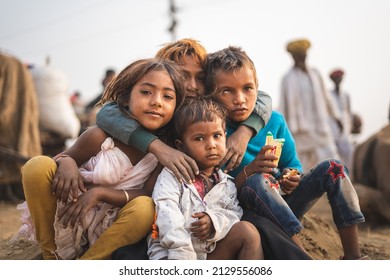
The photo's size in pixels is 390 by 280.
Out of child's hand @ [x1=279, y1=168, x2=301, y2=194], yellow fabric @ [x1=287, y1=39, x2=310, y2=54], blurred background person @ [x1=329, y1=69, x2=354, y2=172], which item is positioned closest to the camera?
child's hand @ [x1=279, y1=168, x2=301, y2=194]

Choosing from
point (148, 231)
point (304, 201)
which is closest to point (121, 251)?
point (148, 231)

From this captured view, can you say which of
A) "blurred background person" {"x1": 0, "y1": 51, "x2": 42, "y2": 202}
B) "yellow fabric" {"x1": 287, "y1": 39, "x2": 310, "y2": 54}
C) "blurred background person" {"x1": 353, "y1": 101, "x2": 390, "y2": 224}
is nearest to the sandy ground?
"blurred background person" {"x1": 353, "y1": 101, "x2": 390, "y2": 224}

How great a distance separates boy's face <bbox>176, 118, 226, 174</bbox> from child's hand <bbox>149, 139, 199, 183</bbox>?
0.08m

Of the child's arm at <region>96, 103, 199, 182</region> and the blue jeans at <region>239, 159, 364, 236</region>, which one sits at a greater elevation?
the child's arm at <region>96, 103, 199, 182</region>

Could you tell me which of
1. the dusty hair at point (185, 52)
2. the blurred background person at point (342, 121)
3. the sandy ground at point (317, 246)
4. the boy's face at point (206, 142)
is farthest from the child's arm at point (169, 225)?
the blurred background person at point (342, 121)

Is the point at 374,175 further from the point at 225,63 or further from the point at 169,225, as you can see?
the point at 169,225

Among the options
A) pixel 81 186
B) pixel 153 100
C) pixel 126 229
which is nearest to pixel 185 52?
pixel 153 100

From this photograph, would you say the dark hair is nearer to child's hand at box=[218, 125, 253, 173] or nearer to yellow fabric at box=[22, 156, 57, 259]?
child's hand at box=[218, 125, 253, 173]

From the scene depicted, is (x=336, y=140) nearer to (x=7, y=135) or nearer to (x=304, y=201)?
(x=7, y=135)

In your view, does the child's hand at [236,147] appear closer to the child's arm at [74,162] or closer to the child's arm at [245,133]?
the child's arm at [245,133]

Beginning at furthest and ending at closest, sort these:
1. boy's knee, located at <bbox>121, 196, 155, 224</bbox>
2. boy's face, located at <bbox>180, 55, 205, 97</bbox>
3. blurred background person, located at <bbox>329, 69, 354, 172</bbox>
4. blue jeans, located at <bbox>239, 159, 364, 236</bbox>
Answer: blurred background person, located at <bbox>329, 69, 354, 172</bbox> → boy's face, located at <bbox>180, 55, 205, 97</bbox> → blue jeans, located at <bbox>239, 159, 364, 236</bbox> → boy's knee, located at <bbox>121, 196, 155, 224</bbox>

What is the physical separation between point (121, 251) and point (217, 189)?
1.72 feet

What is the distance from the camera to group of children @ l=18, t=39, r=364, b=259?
8.06 feet

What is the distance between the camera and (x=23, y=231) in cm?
284
